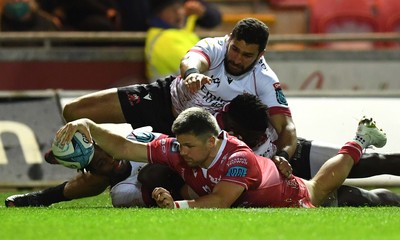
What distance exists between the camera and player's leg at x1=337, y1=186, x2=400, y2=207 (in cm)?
1121

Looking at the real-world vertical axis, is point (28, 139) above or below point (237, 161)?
below

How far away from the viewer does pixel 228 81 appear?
37.4 ft

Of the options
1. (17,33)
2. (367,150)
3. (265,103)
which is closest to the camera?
(265,103)

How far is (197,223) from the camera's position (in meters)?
8.78

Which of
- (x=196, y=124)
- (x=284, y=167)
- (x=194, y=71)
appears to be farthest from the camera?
(x=194, y=71)

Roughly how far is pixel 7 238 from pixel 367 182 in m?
6.02

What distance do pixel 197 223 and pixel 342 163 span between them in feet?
9.04

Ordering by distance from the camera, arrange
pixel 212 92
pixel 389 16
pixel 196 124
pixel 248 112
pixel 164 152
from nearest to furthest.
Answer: pixel 196 124 < pixel 164 152 < pixel 248 112 < pixel 212 92 < pixel 389 16

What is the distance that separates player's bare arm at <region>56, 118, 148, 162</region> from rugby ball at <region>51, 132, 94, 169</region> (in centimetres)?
6

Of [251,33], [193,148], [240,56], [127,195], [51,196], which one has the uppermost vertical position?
[251,33]

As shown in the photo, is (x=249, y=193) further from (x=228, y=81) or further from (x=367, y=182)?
(x=367, y=182)

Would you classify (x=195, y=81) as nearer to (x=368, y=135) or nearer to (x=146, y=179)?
(x=146, y=179)

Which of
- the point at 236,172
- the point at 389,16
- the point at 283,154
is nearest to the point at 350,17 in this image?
the point at 389,16

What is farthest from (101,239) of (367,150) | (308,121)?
(308,121)
